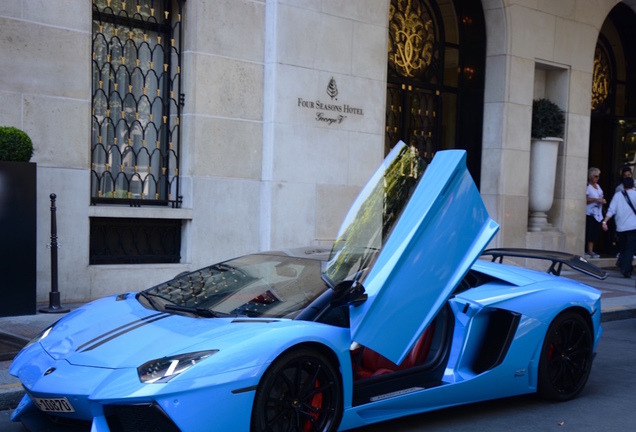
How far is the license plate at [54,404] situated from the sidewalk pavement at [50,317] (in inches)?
51.8

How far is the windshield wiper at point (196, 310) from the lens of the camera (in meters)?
4.78

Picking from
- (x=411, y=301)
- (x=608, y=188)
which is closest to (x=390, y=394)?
(x=411, y=301)

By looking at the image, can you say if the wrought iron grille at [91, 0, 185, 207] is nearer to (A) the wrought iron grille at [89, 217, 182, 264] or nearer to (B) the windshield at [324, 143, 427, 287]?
(A) the wrought iron grille at [89, 217, 182, 264]

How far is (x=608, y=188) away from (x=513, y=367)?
14.1 m

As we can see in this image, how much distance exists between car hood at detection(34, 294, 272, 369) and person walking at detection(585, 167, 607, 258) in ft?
43.2

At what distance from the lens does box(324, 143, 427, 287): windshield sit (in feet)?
16.2

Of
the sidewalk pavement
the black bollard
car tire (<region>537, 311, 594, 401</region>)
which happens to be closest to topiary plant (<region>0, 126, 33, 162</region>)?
the black bollard

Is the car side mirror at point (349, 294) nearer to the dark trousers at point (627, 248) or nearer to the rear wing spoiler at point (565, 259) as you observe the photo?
the rear wing spoiler at point (565, 259)

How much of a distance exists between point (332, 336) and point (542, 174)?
1169 centimetres

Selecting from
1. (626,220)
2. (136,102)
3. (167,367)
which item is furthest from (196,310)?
(626,220)

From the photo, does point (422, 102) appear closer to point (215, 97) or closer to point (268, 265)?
point (215, 97)

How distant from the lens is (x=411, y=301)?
15.8ft

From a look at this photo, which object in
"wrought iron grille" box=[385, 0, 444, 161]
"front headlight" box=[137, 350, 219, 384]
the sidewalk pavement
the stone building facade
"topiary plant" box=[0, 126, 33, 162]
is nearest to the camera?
"front headlight" box=[137, 350, 219, 384]

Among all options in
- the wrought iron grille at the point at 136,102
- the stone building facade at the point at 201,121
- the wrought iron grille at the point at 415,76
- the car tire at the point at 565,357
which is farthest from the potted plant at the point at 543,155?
the car tire at the point at 565,357
